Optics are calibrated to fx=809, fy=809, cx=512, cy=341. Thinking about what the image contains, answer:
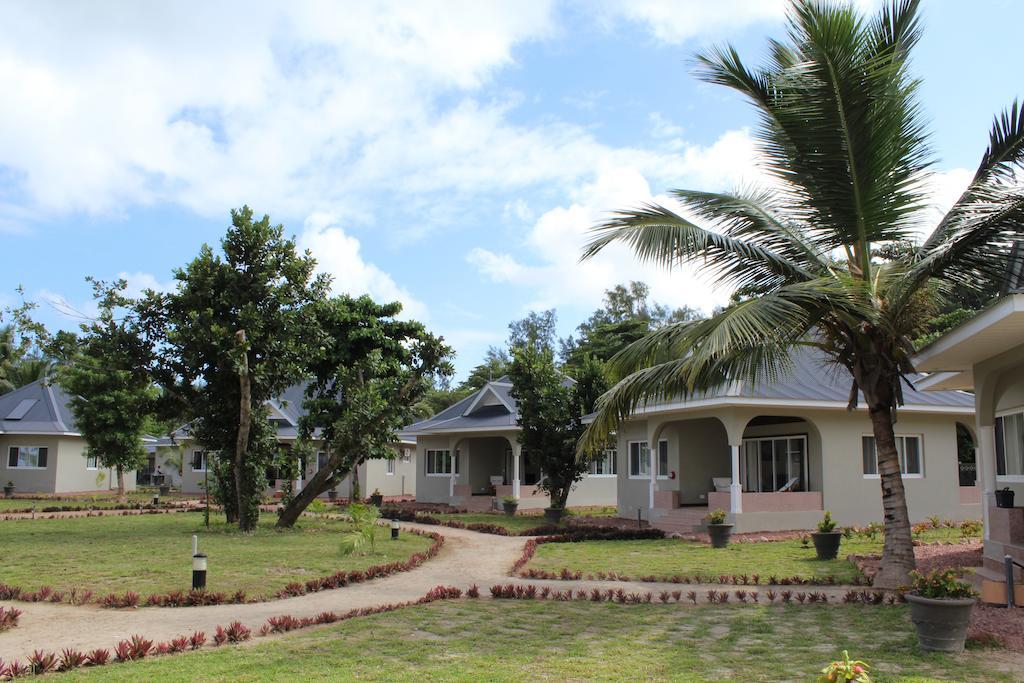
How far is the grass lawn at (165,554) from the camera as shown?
1246 centimetres

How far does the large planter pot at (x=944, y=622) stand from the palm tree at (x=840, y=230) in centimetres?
321

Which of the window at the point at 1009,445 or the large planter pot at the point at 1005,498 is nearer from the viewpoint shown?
the large planter pot at the point at 1005,498

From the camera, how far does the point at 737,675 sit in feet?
22.6

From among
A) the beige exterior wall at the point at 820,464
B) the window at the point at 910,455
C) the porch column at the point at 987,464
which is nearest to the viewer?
the porch column at the point at 987,464

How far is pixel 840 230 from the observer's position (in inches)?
432

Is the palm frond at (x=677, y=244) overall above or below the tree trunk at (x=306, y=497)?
above

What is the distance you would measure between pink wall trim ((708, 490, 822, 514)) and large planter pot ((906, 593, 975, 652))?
12648 mm

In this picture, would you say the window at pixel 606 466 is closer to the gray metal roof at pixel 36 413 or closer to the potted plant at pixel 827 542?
the potted plant at pixel 827 542

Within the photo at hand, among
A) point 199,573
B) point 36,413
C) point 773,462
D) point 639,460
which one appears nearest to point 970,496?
point 773,462

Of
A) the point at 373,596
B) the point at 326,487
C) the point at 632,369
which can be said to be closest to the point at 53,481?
the point at 326,487

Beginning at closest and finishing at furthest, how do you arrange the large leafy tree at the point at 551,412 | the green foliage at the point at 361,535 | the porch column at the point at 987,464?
the porch column at the point at 987,464 < the green foliage at the point at 361,535 < the large leafy tree at the point at 551,412

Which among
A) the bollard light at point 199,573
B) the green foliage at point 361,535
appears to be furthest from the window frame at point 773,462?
the bollard light at point 199,573

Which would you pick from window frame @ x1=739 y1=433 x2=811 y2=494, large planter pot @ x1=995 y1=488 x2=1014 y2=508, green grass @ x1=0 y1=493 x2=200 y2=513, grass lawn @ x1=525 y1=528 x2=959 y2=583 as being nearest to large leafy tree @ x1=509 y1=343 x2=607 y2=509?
window frame @ x1=739 y1=433 x2=811 y2=494

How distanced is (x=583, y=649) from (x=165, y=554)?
35.7ft
